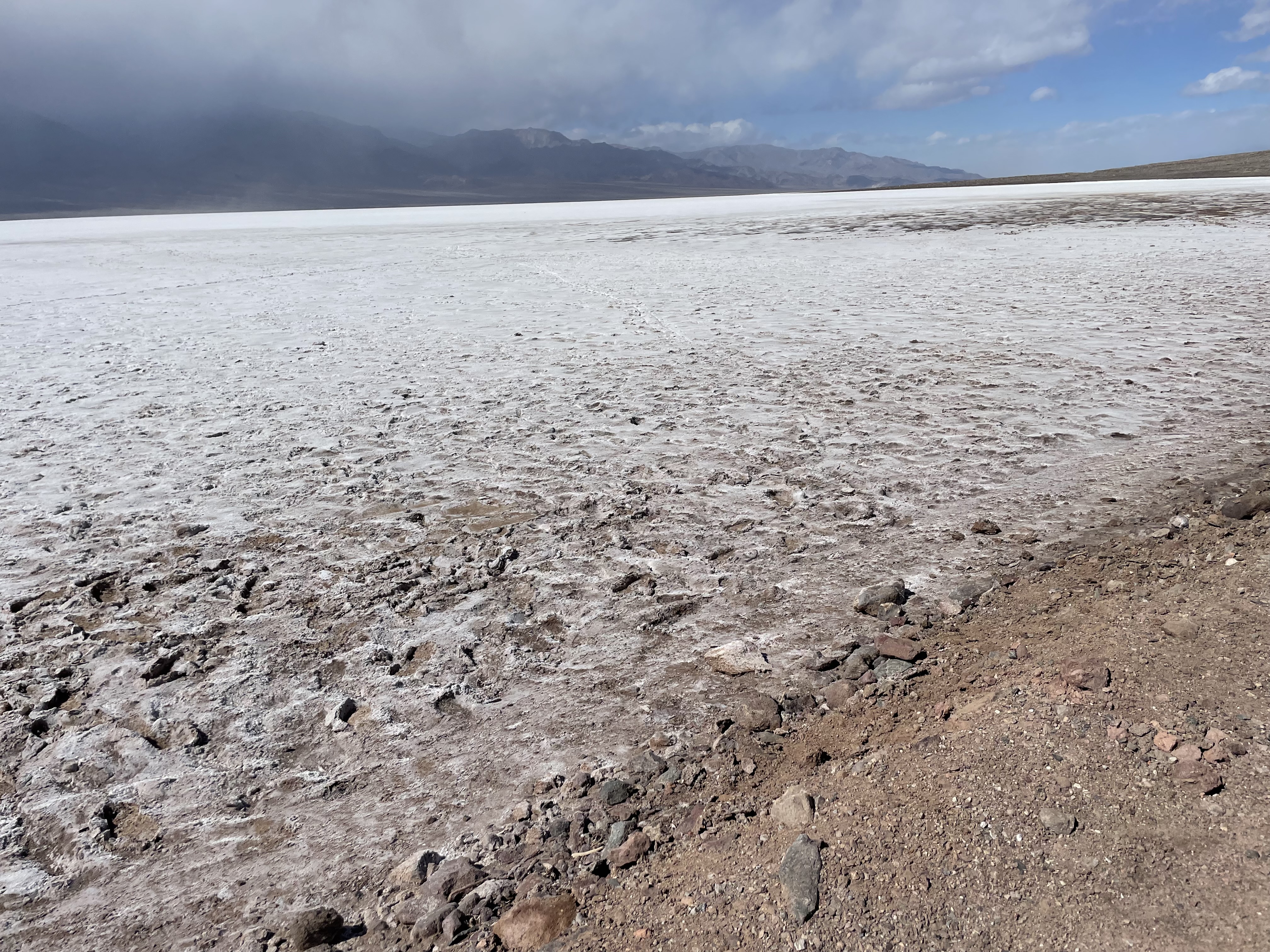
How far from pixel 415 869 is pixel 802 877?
37.9 inches

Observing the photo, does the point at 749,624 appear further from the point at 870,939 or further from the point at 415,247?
the point at 415,247

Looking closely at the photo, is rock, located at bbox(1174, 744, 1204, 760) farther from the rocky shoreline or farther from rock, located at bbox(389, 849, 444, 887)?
rock, located at bbox(389, 849, 444, 887)

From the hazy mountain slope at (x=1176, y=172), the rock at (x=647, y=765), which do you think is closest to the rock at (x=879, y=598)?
the rock at (x=647, y=765)

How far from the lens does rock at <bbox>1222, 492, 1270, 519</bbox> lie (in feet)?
11.4

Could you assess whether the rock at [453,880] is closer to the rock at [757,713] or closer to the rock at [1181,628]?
the rock at [757,713]

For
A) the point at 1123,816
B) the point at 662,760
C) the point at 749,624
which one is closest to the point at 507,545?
the point at 749,624

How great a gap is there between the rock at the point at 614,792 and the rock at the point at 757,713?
432 millimetres

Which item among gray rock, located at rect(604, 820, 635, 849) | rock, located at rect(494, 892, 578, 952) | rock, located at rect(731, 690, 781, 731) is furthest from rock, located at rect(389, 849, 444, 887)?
rock, located at rect(731, 690, 781, 731)

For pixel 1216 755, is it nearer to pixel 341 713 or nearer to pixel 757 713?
pixel 757 713

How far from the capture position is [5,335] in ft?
27.9

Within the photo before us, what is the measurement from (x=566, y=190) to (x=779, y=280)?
181017 millimetres

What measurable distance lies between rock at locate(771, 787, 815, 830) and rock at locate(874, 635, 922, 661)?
83 centimetres

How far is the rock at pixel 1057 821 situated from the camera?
1736 millimetres

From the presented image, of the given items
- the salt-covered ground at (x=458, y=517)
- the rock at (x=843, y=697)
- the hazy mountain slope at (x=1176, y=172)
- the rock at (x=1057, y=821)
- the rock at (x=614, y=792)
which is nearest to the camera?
the rock at (x=1057, y=821)
